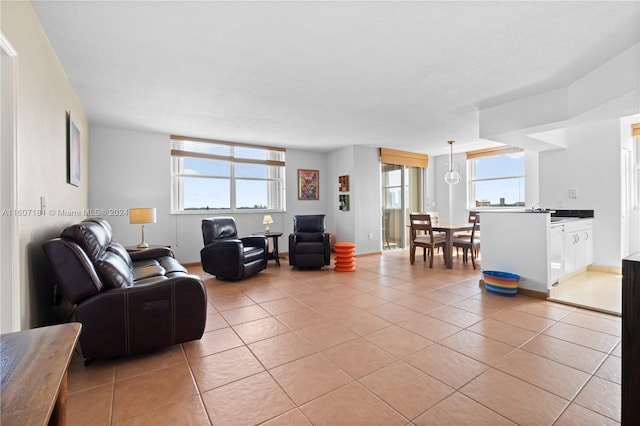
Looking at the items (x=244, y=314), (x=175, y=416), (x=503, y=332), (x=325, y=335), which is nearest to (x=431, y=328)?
(x=503, y=332)

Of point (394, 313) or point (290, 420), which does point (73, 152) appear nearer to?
point (290, 420)

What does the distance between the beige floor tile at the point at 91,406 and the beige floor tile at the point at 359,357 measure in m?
1.34

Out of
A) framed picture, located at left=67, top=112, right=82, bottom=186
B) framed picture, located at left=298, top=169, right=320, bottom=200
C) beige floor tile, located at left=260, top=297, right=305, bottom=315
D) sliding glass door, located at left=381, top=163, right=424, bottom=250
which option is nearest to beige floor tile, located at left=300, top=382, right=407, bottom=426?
beige floor tile, located at left=260, top=297, right=305, bottom=315

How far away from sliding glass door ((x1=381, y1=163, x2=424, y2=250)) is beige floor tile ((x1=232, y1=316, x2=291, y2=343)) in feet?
15.6

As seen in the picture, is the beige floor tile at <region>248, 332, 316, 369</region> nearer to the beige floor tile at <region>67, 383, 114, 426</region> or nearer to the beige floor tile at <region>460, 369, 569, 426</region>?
the beige floor tile at <region>67, 383, 114, 426</region>

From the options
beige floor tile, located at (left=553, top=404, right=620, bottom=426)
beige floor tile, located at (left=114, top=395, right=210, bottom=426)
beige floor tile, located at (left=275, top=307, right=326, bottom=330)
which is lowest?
beige floor tile, located at (left=114, top=395, right=210, bottom=426)

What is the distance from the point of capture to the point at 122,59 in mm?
2553

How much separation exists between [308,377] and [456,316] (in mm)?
1714

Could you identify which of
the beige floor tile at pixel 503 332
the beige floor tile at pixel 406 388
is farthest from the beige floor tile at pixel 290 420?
the beige floor tile at pixel 503 332

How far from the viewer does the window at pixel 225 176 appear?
5316 mm

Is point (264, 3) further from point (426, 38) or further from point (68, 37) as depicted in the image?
point (68, 37)

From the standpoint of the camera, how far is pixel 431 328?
258cm

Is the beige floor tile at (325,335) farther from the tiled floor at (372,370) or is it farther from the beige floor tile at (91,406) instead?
the beige floor tile at (91,406)

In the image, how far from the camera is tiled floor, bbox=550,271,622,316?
3.04 m
